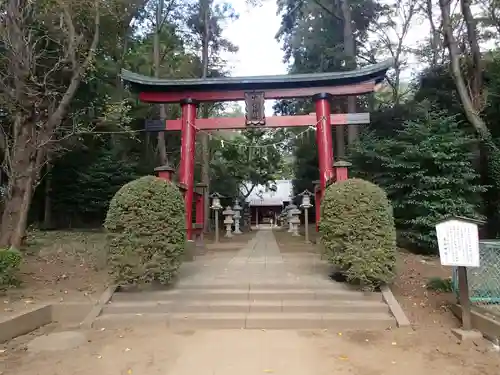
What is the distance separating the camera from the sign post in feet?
15.4

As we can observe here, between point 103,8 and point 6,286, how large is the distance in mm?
7133

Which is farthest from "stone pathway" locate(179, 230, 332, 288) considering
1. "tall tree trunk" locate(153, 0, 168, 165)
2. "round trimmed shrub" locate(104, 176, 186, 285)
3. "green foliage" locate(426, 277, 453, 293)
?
"tall tree trunk" locate(153, 0, 168, 165)

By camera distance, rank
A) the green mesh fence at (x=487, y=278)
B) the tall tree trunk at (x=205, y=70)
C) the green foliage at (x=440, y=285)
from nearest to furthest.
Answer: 1. the green mesh fence at (x=487, y=278)
2. the green foliage at (x=440, y=285)
3. the tall tree trunk at (x=205, y=70)

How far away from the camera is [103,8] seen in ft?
32.7

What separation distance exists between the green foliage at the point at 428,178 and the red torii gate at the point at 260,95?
150 centimetres

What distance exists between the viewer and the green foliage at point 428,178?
31.4 feet

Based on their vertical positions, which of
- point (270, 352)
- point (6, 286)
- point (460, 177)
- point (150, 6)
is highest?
point (150, 6)

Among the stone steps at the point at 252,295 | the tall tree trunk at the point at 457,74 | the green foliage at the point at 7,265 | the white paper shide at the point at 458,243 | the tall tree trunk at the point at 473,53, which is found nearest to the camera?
the white paper shide at the point at 458,243

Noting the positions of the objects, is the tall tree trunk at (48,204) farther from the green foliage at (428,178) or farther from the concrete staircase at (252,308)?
the green foliage at (428,178)

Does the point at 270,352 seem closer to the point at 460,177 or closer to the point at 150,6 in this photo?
the point at 460,177

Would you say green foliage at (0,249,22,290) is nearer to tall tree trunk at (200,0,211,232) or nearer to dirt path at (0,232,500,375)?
dirt path at (0,232,500,375)

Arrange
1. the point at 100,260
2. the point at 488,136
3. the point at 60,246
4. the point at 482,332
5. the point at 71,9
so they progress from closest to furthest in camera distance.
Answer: the point at 482,332 < the point at 100,260 < the point at 71,9 < the point at 60,246 < the point at 488,136

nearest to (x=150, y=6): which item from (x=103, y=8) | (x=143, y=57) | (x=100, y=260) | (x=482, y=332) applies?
(x=143, y=57)

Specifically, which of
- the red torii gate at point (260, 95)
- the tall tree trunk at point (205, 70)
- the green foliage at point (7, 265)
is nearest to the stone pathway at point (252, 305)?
the green foliage at point (7, 265)
